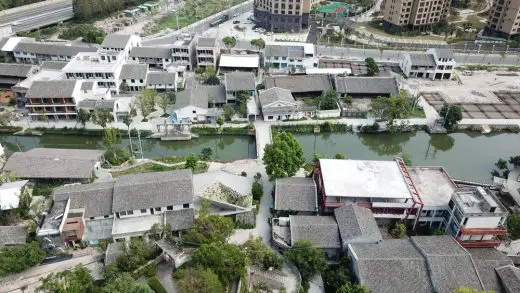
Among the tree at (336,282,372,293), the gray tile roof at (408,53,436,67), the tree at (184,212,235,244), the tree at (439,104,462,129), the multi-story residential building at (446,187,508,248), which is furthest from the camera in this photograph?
the gray tile roof at (408,53,436,67)

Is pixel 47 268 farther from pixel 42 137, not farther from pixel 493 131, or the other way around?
pixel 493 131

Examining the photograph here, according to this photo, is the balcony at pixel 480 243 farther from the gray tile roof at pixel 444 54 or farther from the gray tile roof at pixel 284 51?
the gray tile roof at pixel 284 51

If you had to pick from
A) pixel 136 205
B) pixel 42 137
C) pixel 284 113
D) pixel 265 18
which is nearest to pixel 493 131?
pixel 284 113

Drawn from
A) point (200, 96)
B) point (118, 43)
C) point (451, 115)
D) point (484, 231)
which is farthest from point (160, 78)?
point (484, 231)

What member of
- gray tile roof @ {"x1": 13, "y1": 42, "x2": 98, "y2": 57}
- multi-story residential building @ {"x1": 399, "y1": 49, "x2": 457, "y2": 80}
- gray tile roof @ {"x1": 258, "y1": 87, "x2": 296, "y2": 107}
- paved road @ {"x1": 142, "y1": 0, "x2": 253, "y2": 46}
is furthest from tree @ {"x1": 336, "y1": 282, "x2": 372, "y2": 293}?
paved road @ {"x1": 142, "y1": 0, "x2": 253, "y2": 46}

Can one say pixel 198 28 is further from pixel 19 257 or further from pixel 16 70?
pixel 19 257

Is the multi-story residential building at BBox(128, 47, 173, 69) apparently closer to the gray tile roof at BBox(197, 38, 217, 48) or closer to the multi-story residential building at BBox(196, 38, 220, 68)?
the multi-story residential building at BBox(196, 38, 220, 68)

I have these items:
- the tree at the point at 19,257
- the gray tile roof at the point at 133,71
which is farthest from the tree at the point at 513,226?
the gray tile roof at the point at 133,71
